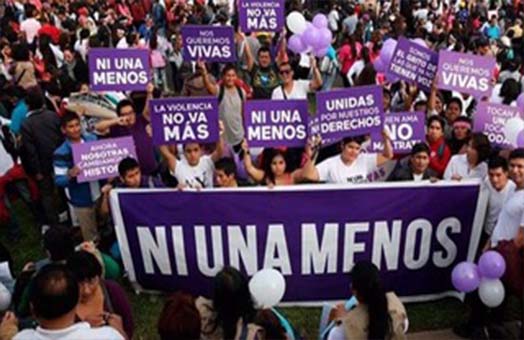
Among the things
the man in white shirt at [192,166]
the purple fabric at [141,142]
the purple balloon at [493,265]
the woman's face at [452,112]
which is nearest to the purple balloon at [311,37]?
the woman's face at [452,112]

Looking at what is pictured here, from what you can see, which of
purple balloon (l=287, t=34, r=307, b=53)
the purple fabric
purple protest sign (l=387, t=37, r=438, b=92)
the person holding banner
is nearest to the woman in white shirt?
purple protest sign (l=387, t=37, r=438, b=92)

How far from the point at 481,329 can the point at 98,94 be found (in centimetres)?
499

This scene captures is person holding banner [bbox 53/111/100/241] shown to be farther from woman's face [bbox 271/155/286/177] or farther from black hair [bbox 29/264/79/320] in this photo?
black hair [bbox 29/264/79/320]

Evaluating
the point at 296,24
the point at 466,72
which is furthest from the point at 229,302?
the point at 296,24

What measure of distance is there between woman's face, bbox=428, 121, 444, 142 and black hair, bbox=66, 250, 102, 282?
13.5 ft

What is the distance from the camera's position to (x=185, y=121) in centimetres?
651

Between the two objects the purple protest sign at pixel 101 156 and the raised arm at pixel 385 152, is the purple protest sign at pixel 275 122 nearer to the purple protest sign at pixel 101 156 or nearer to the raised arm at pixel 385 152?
the raised arm at pixel 385 152

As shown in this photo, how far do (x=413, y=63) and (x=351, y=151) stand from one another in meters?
1.90

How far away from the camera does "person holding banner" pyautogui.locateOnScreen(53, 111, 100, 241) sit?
675 cm

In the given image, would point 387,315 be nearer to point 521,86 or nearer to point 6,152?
point 6,152

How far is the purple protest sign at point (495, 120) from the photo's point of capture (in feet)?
22.7

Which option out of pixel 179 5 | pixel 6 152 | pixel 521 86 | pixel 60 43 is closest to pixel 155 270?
pixel 6 152

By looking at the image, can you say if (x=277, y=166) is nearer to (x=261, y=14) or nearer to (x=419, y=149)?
(x=419, y=149)

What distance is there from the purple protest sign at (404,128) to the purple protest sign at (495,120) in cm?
58
